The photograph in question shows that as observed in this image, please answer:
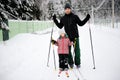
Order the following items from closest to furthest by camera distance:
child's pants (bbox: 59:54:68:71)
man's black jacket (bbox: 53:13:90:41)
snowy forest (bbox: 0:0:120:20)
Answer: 1. child's pants (bbox: 59:54:68:71)
2. man's black jacket (bbox: 53:13:90:41)
3. snowy forest (bbox: 0:0:120:20)

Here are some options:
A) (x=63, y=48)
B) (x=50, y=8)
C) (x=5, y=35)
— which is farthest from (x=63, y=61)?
(x=50, y=8)

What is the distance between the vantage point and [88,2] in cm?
5941

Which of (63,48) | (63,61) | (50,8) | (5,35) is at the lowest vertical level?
(63,61)

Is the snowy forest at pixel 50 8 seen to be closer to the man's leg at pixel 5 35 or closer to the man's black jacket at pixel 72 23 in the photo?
the man's leg at pixel 5 35

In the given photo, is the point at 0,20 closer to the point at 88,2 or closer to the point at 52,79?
the point at 52,79

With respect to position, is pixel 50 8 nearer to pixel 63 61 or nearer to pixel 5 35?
pixel 5 35

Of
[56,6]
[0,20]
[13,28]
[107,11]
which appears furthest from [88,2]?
[0,20]

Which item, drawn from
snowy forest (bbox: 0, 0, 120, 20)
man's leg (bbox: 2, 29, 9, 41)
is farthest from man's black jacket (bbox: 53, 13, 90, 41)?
man's leg (bbox: 2, 29, 9, 41)

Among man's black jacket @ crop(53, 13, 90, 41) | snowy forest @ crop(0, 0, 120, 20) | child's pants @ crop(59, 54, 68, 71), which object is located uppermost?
snowy forest @ crop(0, 0, 120, 20)

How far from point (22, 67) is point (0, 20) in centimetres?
313

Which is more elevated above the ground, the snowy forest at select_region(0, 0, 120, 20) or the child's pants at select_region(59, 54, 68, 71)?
the snowy forest at select_region(0, 0, 120, 20)

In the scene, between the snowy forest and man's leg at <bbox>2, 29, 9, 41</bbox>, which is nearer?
the snowy forest

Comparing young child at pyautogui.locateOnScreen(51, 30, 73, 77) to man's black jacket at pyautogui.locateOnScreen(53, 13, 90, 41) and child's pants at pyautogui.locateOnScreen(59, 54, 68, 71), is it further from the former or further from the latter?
man's black jacket at pyautogui.locateOnScreen(53, 13, 90, 41)

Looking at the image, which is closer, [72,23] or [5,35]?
[72,23]
